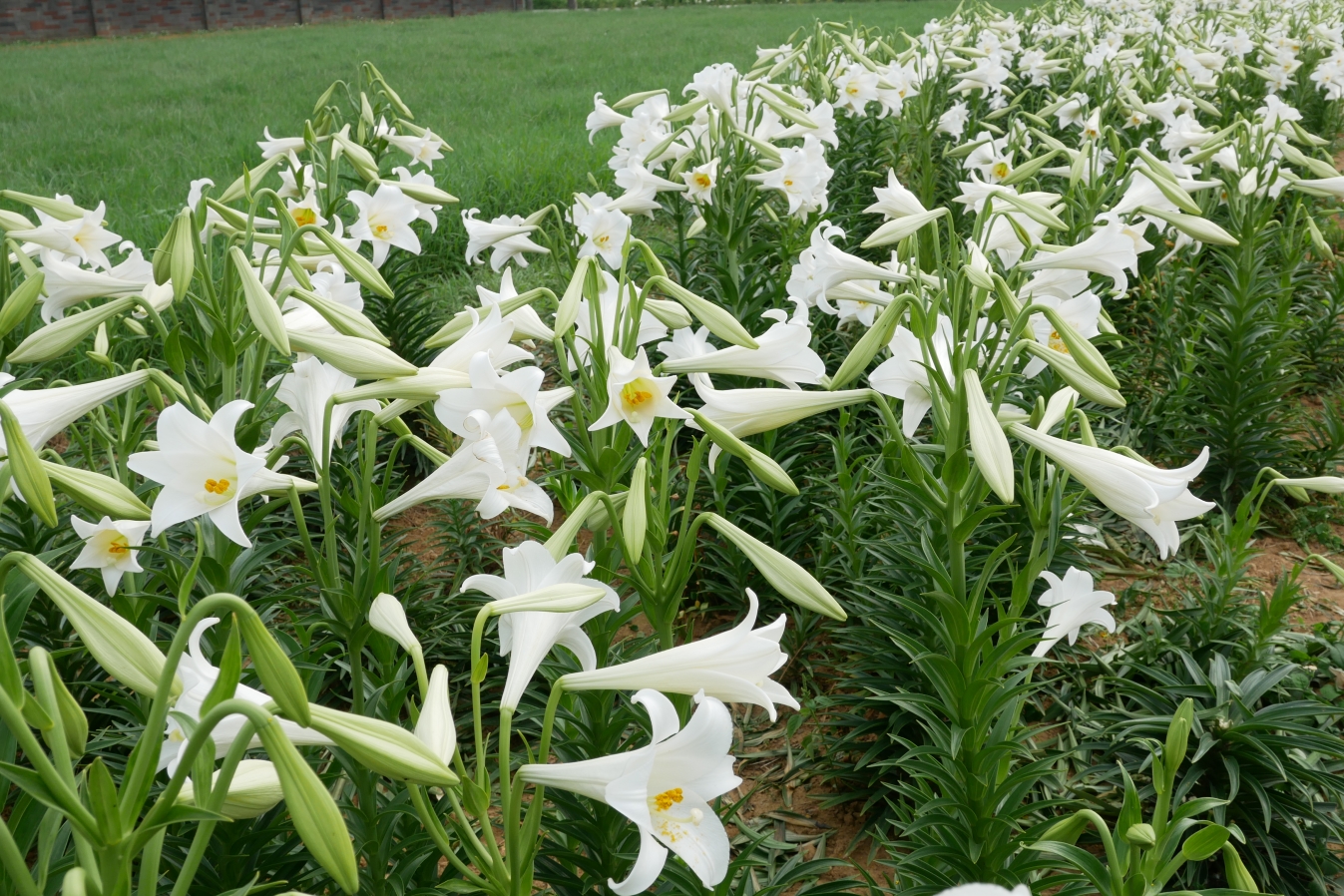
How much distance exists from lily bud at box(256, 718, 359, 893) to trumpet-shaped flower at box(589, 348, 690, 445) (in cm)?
96

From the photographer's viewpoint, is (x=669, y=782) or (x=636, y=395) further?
(x=636, y=395)

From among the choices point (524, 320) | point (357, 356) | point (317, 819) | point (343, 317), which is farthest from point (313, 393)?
point (317, 819)

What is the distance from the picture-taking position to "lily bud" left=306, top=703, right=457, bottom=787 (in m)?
0.94

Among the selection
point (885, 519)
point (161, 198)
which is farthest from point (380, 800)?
point (161, 198)

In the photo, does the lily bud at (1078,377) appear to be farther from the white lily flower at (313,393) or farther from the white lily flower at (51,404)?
the white lily flower at (51,404)

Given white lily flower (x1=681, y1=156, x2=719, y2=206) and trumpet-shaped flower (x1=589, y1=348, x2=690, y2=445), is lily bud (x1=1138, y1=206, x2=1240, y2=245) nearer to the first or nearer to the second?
white lily flower (x1=681, y1=156, x2=719, y2=206)

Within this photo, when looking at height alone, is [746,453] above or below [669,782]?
above

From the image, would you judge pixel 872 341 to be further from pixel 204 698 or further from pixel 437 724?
pixel 204 698

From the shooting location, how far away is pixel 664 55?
13812 millimetres

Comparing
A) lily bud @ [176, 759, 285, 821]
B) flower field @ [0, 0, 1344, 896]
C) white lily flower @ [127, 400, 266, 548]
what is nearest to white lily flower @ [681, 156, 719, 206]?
flower field @ [0, 0, 1344, 896]

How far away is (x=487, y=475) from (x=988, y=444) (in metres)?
0.75

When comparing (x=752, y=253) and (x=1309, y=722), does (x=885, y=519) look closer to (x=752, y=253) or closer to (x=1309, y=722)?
(x=1309, y=722)

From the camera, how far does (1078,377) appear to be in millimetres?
1741

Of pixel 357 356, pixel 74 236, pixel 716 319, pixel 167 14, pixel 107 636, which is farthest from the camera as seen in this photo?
pixel 167 14
